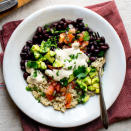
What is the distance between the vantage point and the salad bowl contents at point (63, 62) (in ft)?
10.4

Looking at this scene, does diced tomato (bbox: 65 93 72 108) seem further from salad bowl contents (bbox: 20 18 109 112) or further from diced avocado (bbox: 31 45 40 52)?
diced avocado (bbox: 31 45 40 52)

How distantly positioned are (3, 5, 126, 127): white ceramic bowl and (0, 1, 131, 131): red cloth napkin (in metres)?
0.18

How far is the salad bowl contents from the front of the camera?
318 centimetres

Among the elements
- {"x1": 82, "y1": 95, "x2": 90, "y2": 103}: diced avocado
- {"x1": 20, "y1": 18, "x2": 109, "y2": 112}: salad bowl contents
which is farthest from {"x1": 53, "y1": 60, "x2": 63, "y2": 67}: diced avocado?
{"x1": 82, "y1": 95, "x2": 90, "y2": 103}: diced avocado

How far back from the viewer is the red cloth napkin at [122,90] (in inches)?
129

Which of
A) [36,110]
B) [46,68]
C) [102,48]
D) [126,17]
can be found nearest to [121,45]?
[102,48]

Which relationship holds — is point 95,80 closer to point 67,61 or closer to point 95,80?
point 95,80

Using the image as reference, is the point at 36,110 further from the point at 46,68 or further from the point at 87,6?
the point at 87,6

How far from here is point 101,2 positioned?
141 inches

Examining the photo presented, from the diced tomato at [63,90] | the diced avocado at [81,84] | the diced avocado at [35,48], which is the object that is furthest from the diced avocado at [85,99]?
the diced avocado at [35,48]

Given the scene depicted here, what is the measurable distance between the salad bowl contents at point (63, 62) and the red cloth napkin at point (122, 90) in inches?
12.5

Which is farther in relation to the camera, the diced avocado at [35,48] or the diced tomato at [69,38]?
the diced tomato at [69,38]

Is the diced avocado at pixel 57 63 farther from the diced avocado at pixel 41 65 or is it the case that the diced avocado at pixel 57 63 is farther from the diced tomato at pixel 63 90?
the diced tomato at pixel 63 90

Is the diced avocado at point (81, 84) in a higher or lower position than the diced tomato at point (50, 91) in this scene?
lower
